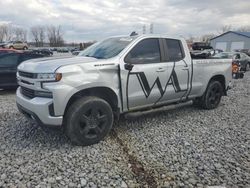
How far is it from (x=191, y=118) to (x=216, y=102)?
1.36 meters

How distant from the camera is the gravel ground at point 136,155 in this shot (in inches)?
128

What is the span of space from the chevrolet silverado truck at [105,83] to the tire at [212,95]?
598mm

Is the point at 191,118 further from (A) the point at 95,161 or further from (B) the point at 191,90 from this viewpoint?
(A) the point at 95,161

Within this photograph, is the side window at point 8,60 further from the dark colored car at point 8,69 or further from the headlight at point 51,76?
the headlight at point 51,76

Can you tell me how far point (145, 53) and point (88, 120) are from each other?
1762 mm

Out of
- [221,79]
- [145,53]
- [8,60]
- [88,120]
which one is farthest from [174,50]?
[8,60]

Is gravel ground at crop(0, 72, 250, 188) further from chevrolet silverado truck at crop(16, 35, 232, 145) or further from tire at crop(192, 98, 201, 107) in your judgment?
tire at crop(192, 98, 201, 107)

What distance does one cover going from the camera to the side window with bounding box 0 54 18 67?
8.31m

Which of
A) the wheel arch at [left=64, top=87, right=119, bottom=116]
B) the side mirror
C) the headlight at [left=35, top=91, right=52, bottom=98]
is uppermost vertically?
the side mirror

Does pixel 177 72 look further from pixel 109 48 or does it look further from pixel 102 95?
pixel 102 95

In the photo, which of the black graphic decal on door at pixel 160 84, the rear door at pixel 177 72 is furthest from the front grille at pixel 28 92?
the rear door at pixel 177 72

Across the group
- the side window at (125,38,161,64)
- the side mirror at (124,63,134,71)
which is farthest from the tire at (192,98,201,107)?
the side mirror at (124,63,134,71)

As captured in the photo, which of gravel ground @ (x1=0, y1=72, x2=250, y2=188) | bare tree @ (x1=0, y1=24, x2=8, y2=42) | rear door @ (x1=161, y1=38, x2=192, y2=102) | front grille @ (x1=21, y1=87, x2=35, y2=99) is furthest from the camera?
bare tree @ (x1=0, y1=24, x2=8, y2=42)

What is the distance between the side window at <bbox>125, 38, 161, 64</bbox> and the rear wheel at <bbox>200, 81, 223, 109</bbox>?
2.12m
